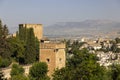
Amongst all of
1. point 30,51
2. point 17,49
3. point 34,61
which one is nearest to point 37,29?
point 17,49

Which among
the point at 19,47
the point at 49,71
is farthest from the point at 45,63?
the point at 19,47

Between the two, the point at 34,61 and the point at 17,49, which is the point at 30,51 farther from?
the point at 17,49

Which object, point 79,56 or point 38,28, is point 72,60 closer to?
point 79,56

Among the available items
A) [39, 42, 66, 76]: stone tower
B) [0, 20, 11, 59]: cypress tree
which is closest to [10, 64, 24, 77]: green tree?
[39, 42, 66, 76]: stone tower

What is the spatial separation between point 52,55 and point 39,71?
1929 millimetres

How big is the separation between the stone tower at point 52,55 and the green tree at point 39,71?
0.79 meters

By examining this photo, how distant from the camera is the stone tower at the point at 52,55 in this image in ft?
82.8

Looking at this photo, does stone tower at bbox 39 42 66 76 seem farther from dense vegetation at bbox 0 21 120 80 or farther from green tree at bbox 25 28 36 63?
green tree at bbox 25 28 36 63

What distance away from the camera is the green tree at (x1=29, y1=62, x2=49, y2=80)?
930 inches

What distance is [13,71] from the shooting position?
917 inches

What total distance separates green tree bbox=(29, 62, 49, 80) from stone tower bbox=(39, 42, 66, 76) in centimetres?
79

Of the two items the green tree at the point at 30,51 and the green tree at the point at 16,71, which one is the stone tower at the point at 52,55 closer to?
the green tree at the point at 16,71

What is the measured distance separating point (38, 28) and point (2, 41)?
648 centimetres

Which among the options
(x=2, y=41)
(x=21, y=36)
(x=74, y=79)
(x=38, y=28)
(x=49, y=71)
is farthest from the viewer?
(x=38, y=28)
